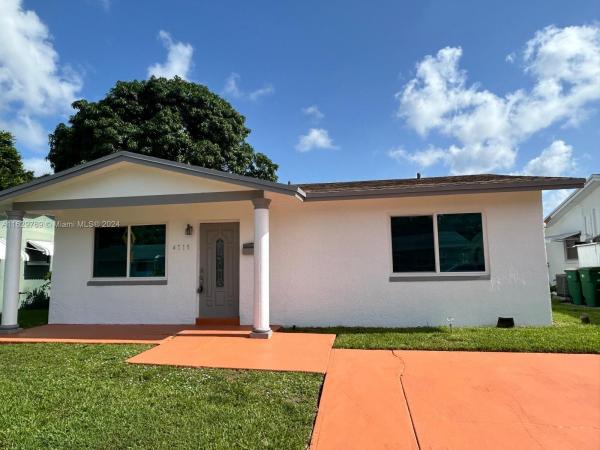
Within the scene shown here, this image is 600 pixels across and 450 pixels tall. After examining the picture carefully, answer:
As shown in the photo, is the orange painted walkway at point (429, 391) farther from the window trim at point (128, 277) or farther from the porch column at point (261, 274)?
the window trim at point (128, 277)

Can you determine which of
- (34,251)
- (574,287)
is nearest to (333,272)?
(574,287)

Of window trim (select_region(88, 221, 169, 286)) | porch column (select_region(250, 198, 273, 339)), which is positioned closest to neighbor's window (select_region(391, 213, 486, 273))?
porch column (select_region(250, 198, 273, 339))

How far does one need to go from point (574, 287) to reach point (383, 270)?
935 centimetres

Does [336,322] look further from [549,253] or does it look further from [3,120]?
[3,120]

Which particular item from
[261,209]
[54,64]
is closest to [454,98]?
[261,209]

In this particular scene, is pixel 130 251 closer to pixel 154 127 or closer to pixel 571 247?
pixel 154 127

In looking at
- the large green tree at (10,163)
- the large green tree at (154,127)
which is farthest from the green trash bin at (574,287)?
the large green tree at (10,163)

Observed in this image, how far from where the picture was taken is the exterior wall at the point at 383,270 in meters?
8.51

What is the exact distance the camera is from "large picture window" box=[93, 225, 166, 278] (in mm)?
10047

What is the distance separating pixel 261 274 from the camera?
25.7 feet

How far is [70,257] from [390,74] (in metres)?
11.2

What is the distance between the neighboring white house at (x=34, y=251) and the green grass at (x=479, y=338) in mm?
12471

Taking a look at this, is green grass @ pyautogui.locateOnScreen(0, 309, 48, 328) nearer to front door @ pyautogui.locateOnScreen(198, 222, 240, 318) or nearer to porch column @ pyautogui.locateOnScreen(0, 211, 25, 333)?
porch column @ pyautogui.locateOnScreen(0, 211, 25, 333)

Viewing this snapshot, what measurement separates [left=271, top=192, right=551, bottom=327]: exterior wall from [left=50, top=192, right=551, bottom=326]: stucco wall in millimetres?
23
